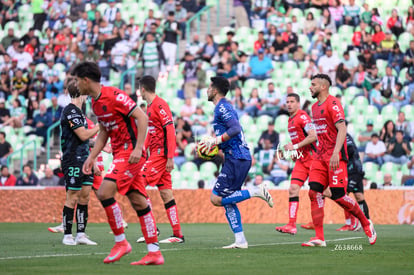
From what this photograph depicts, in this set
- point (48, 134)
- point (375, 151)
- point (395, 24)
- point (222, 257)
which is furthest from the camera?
point (395, 24)

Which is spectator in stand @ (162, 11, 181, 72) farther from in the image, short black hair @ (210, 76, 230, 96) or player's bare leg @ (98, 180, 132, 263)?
player's bare leg @ (98, 180, 132, 263)

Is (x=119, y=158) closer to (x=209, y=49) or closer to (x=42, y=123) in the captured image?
(x=42, y=123)

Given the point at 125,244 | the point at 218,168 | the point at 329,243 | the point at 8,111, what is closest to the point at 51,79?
the point at 8,111

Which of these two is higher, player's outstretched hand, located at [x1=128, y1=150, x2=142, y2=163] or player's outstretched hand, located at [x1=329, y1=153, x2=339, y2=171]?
player's outstretched hand, located at [x1=128, y1=150, x2=142, y2=163]

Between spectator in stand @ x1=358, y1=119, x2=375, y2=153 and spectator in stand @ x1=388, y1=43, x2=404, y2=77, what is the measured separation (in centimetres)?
261

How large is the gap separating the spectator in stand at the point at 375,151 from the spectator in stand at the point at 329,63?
11.4 feet

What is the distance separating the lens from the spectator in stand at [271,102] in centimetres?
2483

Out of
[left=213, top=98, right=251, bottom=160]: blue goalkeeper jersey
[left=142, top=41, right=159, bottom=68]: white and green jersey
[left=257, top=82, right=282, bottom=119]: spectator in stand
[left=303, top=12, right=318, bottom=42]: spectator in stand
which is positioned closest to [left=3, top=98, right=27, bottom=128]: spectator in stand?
[left=142, top=41, right=159, bottom=68]: white and green jersey

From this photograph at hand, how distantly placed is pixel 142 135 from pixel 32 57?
72.8 ft

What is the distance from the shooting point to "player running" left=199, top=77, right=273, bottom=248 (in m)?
11.5

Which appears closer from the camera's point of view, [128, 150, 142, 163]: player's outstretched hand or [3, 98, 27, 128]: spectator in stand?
[128, 150, 142, 163]: player's outstretched hand

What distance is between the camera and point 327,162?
1225 centimetres

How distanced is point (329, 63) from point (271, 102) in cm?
247

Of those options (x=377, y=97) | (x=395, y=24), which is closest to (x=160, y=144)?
(x=377, y=97)
